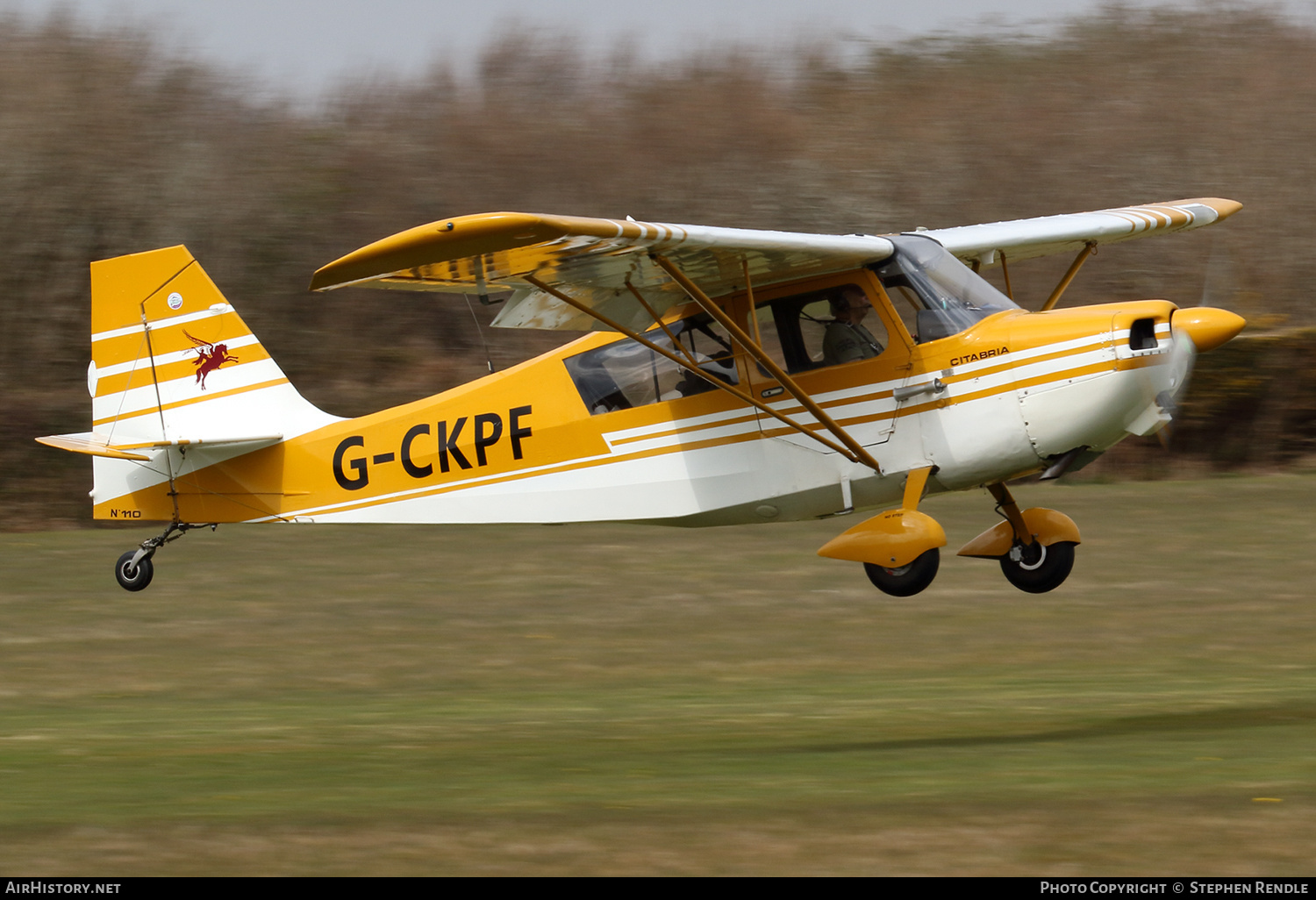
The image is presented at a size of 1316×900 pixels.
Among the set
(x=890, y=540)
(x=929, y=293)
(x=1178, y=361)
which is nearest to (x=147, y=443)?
(x=890, y=540)

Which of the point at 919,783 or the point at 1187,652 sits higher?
the point at 919,783

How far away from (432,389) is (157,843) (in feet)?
59.1

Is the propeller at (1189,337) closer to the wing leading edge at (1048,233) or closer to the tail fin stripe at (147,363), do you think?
the wing leading edge at (1048,233)

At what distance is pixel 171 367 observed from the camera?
1255cm

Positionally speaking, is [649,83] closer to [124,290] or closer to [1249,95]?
[1249,95]

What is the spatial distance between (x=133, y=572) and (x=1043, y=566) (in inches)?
295

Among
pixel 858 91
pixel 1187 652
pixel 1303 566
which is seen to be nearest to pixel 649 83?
pixel 858 91

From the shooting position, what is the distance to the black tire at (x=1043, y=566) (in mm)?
10688

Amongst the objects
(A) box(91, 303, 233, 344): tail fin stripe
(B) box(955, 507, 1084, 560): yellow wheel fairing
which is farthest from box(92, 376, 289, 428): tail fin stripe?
(B) box(955, 507, 1084, 560): yellow wheel fairing

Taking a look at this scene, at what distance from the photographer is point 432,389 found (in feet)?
82.3

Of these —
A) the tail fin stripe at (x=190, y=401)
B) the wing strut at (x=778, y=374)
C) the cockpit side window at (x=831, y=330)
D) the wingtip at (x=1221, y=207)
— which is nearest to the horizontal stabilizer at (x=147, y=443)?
the tail fin stripe at (x=190, y=401)

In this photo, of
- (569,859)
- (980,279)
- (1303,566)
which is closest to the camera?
(569,859)

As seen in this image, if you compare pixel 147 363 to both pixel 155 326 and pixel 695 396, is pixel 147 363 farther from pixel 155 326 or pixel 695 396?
pixel 695 396

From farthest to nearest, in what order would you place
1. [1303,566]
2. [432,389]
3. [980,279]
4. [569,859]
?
1. [432,389]
2. [1303,566]
3. [980,279]
4. [569,859]
